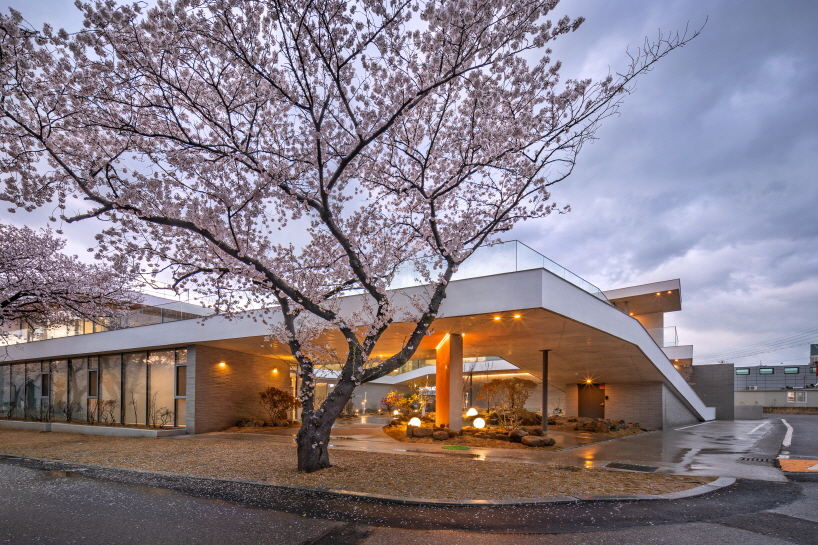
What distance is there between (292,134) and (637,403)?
1861 cm

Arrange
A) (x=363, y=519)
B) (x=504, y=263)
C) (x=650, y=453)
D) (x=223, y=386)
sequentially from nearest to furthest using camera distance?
(x=363, y=519)
(x=650, y=453)
(x=504, y=263)
(x=223, y=386)

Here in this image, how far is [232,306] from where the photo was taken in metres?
10.2

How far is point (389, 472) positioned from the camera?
7.81 meters

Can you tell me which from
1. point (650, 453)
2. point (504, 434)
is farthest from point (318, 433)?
point (650, 453)

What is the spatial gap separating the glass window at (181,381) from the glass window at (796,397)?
1845 inches

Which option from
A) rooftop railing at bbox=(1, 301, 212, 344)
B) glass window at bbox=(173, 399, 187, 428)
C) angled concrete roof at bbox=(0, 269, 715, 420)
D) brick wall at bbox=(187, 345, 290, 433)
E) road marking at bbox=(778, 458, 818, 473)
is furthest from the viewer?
rooftop railing at bbox=(1, 301, 212, 344)

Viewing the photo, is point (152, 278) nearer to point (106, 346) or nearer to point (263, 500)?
point (263, 500)

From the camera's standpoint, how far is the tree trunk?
7.73 metres

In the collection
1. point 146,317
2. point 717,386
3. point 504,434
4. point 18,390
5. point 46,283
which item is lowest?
point 717,386

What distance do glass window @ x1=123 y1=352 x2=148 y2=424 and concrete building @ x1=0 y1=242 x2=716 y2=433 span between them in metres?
0.04

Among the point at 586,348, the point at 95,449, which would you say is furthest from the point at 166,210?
the point at 586,348

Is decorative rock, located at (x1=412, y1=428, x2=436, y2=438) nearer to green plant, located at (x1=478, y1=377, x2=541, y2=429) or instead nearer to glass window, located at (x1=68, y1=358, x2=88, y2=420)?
green plant, located at (x1=478, y1=377, x2=541, y2=429)

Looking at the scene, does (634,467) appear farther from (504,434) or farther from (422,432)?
(422,432)

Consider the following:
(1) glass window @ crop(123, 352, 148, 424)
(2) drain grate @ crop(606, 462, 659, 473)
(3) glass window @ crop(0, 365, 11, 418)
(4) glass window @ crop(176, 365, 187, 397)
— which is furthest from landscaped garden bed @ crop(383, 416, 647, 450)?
(3) glass window @ crop(0, 365, 11, 418)
